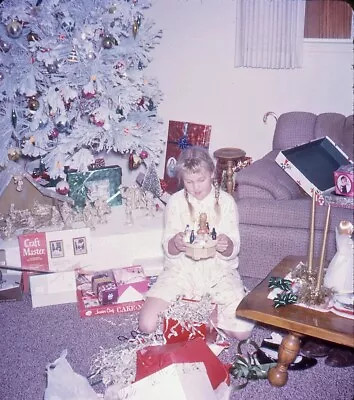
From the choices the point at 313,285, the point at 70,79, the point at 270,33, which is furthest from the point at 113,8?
the point at 313,285

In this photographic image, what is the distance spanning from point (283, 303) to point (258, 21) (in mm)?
2338

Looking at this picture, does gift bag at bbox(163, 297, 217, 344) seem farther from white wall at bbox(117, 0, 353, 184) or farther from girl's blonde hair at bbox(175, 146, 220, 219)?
white wall at bbox(117, 0, 353, 184)

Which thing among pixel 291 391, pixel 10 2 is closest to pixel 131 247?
pixel 291 391

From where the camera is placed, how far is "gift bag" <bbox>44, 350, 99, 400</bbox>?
67.8 inches

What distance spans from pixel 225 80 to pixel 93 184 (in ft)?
4.70

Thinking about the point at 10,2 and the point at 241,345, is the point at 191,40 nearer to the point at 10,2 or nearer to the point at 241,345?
the point at 10,2

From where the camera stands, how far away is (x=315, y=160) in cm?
263

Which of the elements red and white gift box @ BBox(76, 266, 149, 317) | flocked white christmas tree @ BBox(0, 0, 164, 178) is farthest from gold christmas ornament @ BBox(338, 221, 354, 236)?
flocked white christmas tree @ BBox(0, 0, 164, 178)

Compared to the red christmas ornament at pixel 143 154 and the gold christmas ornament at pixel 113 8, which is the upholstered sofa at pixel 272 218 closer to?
the red christmas ornament at pixel 143 154

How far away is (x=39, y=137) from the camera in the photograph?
2.75m

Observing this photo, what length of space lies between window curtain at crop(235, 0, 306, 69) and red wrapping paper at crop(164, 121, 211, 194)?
2.13 ft

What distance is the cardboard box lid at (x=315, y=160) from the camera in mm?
2576

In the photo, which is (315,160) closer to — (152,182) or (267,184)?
(267,184)

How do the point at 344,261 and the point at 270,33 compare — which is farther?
the point at 270,33
